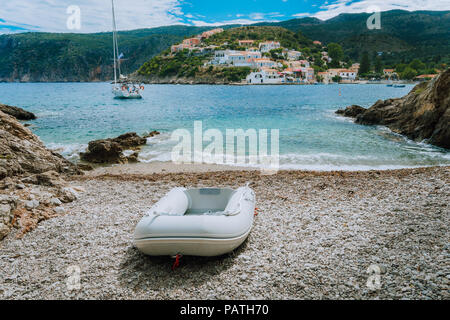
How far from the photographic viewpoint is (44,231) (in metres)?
5.27

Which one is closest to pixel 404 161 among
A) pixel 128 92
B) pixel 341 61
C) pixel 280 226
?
pixel 280 226

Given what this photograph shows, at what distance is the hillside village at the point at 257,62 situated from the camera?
115 meters

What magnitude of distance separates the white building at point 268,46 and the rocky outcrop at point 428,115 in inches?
5064

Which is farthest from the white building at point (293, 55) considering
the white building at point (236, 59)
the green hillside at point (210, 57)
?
the white building at point (236, 59)

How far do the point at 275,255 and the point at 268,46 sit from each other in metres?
149

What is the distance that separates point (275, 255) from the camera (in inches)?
172

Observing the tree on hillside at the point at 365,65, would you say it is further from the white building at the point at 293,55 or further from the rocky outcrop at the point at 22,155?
the rocky outcrop at the point at 22,155

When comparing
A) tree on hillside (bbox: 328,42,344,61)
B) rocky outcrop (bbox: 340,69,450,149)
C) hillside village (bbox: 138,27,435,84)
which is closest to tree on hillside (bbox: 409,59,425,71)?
hillside village (bbox: 138,27,435,84)

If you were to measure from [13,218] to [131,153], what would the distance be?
815cm

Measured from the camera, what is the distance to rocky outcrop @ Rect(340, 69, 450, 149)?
14.3m

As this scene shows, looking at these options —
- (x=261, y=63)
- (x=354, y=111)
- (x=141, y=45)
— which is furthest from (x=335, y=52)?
(x=354, y=111)

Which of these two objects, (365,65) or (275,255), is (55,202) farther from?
(365,65)

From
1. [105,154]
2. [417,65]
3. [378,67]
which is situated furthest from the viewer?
[378,67]

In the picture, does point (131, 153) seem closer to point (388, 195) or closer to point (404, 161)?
point (388, 195)
